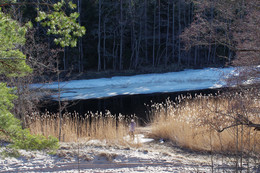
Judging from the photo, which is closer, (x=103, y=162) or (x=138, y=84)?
(x=103, y=162)

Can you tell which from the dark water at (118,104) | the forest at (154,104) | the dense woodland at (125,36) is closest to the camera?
the forest at (154,104)

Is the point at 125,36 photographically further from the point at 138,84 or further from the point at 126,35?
the point at 138,84

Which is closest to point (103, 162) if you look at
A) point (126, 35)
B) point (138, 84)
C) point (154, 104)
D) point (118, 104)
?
point (154, 104)

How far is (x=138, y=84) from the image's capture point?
1065 inches

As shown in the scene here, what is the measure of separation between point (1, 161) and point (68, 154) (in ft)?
5.19

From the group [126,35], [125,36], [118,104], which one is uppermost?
[126,35]

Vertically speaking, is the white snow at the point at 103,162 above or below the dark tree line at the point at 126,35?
below

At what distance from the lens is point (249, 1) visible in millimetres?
6496

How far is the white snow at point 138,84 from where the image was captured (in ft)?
77.3

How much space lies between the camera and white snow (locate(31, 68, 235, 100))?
2355 cm

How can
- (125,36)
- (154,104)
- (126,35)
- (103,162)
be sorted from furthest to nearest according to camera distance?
(126,35), (125,36), (154,104), (103,162)

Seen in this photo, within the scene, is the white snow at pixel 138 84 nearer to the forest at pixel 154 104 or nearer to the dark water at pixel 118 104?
the dark water at pixel 118 104

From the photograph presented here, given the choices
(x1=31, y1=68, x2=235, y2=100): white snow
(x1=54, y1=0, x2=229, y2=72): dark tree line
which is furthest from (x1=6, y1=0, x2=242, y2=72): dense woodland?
(x1=31, y1=68, x2=235, y2=100): white snow

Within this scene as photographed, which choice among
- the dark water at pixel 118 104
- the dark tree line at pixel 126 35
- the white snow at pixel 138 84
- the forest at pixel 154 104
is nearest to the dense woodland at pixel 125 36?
the dark tree line at pixel 126 35
